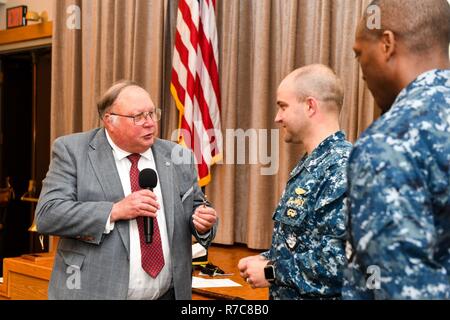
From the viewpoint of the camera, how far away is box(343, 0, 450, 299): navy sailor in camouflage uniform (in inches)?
41.4

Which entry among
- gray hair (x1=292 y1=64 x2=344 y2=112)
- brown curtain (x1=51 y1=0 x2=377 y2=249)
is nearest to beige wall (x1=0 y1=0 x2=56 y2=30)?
brown curtain (x1=51 y1=0 x2=377 y2=249)

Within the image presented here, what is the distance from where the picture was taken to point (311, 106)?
1988 millimetres

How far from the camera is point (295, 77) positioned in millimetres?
2031

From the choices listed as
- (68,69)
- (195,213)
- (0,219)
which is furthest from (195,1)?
(0,219)

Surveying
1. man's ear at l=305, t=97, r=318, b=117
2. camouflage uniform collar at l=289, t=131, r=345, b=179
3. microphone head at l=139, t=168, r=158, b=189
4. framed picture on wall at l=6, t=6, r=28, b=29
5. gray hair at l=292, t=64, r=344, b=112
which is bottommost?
microphone head at l=139, t=168, r=158, b=189

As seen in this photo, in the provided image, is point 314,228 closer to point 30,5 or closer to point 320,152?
point 320,152

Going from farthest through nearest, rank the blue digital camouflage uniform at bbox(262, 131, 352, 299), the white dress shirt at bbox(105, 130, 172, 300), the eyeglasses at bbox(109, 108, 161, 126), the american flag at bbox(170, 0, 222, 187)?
the american flag at bbox(170, 0, 222, 187) < the eyeglasses at bbox(109, 108, 161, 126) < the white dress shirt at bbox(105, 130, 172, 300) < the blue digital camouflage uniform at bbox(262, 131, 352, 299)

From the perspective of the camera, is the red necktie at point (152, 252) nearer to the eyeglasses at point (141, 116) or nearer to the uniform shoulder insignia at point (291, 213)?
the eyeglasses at point (141, 116)

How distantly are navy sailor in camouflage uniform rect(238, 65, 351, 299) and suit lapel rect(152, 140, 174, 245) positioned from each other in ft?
1.44

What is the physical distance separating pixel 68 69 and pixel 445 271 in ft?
16.5

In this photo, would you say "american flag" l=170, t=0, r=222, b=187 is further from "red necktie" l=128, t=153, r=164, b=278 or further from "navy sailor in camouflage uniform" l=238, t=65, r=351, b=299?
"navy sailor in camouflage uniform" l=238, t=65, r=351, b=299
